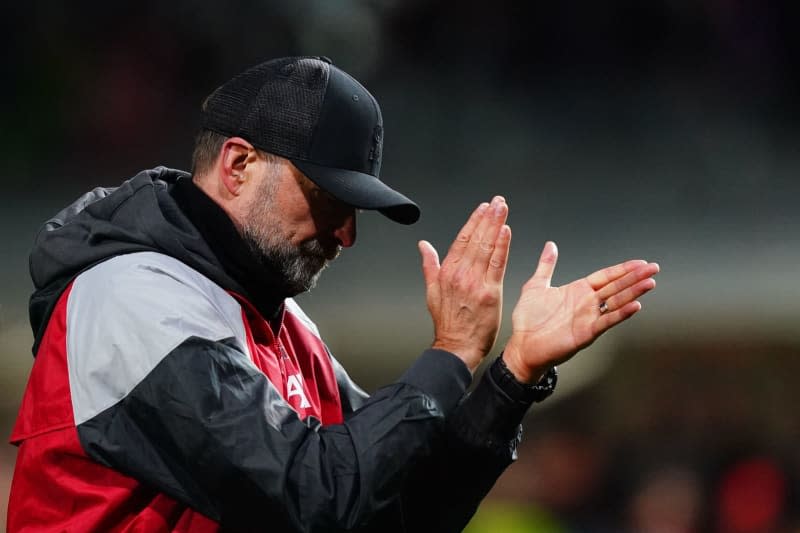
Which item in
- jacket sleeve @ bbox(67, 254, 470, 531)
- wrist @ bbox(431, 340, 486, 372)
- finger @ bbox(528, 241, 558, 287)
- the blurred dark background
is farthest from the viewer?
the blurred dark background

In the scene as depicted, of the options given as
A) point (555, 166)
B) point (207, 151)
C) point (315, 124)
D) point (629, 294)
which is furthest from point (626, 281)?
point (555, 166)

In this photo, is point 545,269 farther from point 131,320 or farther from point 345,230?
point 131,320

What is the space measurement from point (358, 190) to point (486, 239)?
157 mm

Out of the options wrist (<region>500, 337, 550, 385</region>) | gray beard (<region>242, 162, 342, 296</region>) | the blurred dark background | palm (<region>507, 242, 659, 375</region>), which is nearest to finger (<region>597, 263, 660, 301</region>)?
palm (<region>507, 242, 659, 375</region>)

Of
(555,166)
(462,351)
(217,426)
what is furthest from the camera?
(555,166)

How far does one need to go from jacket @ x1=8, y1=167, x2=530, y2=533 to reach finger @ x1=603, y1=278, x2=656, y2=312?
158mm

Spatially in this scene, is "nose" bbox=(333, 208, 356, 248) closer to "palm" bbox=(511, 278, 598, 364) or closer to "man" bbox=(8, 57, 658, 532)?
"man" bbox=(8, 57, 658, 532)

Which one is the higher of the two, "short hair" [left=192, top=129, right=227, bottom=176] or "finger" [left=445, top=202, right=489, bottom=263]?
"short hair" [left=192, top=129, right=227, bottom=176]

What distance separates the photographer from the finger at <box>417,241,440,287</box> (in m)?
1.19

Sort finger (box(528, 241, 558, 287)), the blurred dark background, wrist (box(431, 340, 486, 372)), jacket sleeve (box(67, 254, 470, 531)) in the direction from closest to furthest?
jacket sleeve (box(67, 254, 470, 531)) < wrist (box(431, 340, 486, 372)) < finger (box(528, 241, 558, 287)) < the blurred dark background

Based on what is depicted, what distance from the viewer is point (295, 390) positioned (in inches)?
49.4

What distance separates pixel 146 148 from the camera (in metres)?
2.98

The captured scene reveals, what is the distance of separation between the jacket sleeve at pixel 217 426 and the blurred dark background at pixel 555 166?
178 centimetres

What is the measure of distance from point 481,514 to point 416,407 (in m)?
1.80
